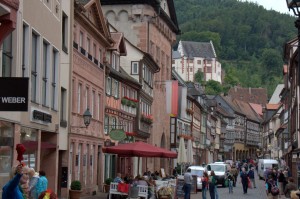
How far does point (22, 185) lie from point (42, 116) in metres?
13.7

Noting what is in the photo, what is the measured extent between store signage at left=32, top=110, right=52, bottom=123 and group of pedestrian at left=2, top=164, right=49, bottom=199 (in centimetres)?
751

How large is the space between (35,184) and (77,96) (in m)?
17.6

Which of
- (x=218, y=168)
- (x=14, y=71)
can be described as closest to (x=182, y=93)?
(x=218, y=168)

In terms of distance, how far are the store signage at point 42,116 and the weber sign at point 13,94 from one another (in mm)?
12656

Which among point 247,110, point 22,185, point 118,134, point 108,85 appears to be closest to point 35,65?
point 118,134

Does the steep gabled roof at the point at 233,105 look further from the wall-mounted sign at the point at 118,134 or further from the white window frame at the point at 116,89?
the wall-mounted sign at the point at 118,134

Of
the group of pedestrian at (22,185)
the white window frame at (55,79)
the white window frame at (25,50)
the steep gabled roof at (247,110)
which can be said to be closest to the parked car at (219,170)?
the white window frame at (55,79)

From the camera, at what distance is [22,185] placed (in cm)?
1226

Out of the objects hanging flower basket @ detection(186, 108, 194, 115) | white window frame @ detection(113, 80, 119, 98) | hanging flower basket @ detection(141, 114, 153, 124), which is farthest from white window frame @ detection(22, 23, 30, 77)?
hanging flower basket @ detection(186, 108, 194, 115)

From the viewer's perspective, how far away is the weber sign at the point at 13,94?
11.8 m

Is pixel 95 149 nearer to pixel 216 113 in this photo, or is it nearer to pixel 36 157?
pixel 36 157

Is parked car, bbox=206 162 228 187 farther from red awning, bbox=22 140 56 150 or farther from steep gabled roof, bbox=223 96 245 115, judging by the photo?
steep gabled roof, bbox=223 96 245 115

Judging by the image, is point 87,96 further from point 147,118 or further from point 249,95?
point 249,95

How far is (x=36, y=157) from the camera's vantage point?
83.9 feet
